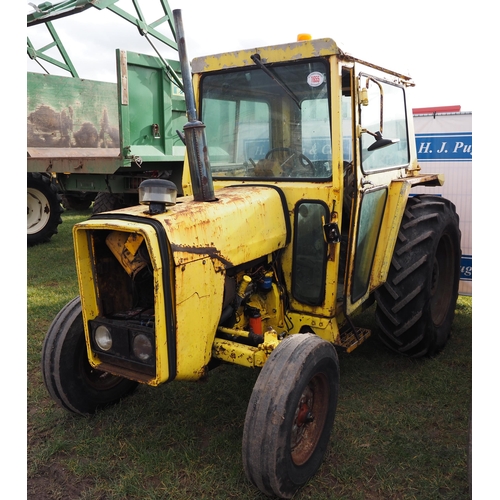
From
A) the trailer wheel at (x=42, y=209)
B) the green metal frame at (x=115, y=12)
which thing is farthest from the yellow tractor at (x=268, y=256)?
the trailer wheel at (x=42, y=209)

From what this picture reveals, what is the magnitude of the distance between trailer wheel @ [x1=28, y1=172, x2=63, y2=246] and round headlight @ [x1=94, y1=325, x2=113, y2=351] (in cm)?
636

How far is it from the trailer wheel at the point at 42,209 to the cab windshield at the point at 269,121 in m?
5.97

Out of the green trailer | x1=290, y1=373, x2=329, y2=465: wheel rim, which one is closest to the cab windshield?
x1=290, y1=373, x2=329, y2=465: wheel rim

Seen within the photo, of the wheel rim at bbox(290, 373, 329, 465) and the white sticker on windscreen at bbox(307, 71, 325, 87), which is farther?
the white sticker on windscreen at bbox(307, 71, 325, 87)

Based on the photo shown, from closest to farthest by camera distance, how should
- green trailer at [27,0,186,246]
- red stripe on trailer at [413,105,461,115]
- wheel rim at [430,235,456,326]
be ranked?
wheel rim at [430,235,456,326] < red stripe on trailer at [413,105,461,115] < green trailer at [27,0,186,246]

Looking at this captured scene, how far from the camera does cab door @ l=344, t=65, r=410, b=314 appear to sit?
124 inches

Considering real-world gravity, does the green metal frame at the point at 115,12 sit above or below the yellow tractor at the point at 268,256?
above

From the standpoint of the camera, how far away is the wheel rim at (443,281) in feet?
14.5

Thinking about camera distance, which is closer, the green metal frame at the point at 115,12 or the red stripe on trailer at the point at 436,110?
the red stripe on trailer at the point at 436,110

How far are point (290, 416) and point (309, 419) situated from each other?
0.92ft

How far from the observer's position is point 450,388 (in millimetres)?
3613

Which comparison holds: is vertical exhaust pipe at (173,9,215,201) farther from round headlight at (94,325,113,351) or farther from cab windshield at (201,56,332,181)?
round headlight at (94,325,113,351)

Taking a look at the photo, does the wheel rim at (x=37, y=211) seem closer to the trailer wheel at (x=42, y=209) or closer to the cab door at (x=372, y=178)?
the trailer wheel at (x=42, y=209)

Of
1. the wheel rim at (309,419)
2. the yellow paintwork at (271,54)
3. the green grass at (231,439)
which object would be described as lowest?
the green grass at (231,439)
